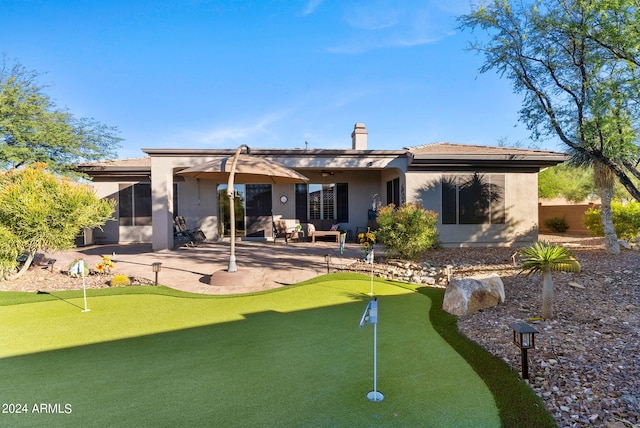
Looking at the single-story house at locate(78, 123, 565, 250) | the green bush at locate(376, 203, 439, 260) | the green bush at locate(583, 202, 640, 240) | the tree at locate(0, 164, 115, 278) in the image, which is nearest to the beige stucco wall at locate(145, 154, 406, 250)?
the single-story house at locate(78, 123, 565, 250)

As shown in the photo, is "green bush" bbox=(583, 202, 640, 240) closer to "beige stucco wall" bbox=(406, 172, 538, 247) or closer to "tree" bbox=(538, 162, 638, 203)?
"beige stucco wall" bbox=(406, 172, 538, 247)

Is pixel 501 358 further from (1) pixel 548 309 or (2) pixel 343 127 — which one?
(2) pixel 343 127

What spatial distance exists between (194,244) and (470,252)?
1043 cm

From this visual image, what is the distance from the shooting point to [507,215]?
38.7 feet

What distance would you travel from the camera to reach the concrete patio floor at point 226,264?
682 centimetres

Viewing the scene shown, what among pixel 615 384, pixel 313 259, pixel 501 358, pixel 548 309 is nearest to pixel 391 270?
pixel 313 259

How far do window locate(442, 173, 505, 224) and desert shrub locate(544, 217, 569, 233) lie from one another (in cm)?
884

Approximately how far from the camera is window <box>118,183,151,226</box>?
1416cm

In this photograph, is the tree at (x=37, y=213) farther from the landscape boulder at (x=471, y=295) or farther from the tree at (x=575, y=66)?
the tree at (x=575, y=66)

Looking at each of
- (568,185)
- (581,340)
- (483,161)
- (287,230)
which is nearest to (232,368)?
(581,340)

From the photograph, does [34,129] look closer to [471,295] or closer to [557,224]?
[471,295]

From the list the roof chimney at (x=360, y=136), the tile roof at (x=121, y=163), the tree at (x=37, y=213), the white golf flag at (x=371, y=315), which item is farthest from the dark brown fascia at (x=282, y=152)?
the white golf flag at (x=371, y=315)

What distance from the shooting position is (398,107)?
49.2 feet

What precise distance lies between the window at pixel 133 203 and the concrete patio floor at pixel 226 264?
278 centimetres
